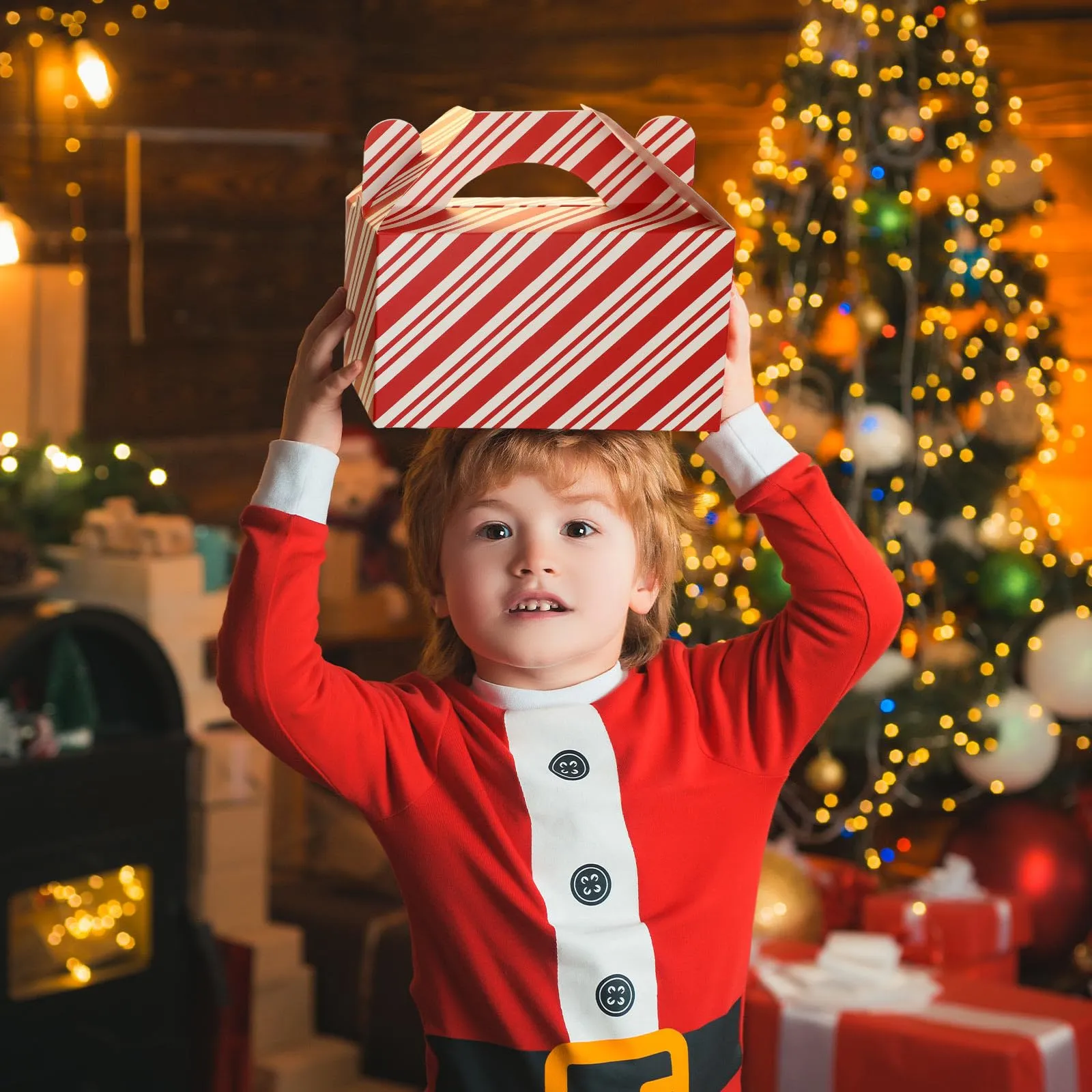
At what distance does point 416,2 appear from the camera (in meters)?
3.77

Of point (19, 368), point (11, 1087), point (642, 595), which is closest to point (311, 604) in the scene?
point (642, 595)

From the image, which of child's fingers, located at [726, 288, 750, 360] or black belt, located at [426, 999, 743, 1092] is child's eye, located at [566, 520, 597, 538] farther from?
black belt, located at [426, 999, 743, 1092]

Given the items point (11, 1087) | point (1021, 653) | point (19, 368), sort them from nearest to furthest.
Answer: point (11, 1087) → point (1021, 653) → point (19, 368)

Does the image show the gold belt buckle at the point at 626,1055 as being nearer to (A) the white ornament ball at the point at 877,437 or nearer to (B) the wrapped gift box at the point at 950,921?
(B) the wrapped gift box at the point at 950,921

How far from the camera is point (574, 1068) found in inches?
41.9

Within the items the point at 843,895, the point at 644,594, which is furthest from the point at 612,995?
the point at 843,895

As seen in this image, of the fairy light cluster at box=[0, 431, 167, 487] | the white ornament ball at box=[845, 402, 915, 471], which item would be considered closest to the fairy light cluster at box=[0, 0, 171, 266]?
the fairy light cluster at box=[0, 431, 167, 487]

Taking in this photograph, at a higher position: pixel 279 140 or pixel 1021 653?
pixel 279 140

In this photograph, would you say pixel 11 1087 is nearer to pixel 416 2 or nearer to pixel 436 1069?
pixel 436 1069

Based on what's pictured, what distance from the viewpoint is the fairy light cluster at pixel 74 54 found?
3137mm

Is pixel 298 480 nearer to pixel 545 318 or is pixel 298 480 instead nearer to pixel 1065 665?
pixel 545 318

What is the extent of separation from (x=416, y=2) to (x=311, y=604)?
9.87 ft

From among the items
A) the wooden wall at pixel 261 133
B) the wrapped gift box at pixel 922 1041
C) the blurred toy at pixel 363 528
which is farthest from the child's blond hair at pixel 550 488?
the wooden wall at pixel 261 133

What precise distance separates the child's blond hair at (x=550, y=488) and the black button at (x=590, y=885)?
0.19 meters
